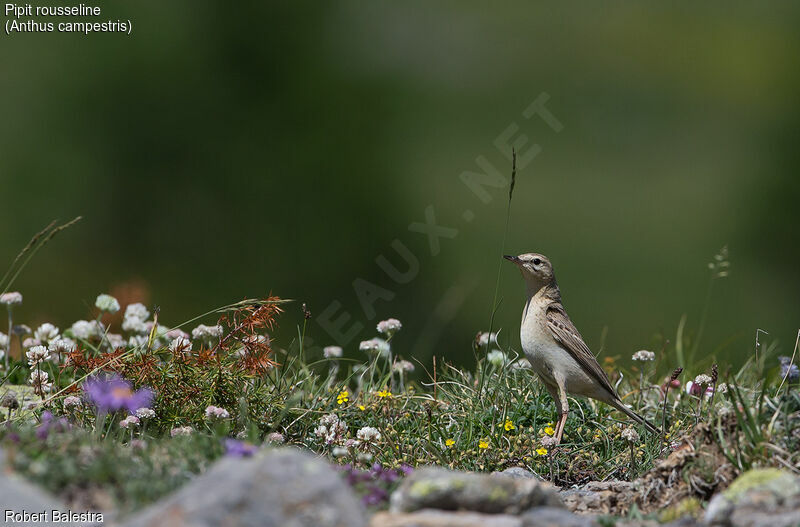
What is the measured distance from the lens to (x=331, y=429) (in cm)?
561

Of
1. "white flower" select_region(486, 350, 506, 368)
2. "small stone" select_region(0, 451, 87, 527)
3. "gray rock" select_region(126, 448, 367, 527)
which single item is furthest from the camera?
"white flower" select_region(486, 350, 506, 368)

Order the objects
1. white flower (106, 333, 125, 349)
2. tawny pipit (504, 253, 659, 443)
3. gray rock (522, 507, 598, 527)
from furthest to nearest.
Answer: white flower (106, 333, 125, 349) < tawny pipit (504, 253, 659, 443) < gray rock (522, 507, 598, 527)

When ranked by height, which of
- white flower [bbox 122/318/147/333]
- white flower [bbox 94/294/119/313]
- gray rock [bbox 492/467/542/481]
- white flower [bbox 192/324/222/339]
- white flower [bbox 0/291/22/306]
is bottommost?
gray rock [bbox 492/467/542/481]

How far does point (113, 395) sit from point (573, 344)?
316 centimetres

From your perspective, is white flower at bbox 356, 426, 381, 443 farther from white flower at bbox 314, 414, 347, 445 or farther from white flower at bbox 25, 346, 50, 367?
white flower at bbox 25, 346, 50, 367

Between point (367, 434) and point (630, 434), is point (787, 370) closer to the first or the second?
point (630, 434)

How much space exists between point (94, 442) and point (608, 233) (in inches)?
393

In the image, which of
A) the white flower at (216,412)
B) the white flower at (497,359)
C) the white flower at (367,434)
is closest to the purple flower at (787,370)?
the white flower at (497,359)

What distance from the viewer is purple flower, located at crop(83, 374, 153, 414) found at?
3.95 metres

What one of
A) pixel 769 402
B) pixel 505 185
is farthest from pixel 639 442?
pixel 505 185

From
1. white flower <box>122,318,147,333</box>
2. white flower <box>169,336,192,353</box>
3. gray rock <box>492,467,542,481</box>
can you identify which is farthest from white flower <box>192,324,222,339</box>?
gray rock <box>492,467,542,481</box>

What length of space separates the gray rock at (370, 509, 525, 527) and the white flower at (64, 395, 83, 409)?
2684mm

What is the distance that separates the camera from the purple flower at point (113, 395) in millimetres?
3953

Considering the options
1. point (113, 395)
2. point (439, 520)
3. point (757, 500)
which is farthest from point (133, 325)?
point (757, 500)
